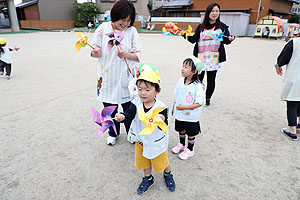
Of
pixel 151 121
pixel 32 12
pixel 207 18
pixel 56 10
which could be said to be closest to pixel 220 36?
pixel 207 18

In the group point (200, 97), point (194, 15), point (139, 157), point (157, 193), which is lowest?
point (157, 193)

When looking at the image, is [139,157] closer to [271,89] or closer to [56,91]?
[56,91]

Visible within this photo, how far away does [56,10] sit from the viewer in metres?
32.8

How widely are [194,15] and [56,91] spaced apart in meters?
28.5

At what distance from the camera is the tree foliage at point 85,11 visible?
1332 inches

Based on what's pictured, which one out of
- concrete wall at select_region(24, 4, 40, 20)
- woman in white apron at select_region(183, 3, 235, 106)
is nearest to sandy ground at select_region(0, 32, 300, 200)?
woman in white apron at select_region(183, 3, 235, 106)

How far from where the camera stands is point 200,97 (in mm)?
2293

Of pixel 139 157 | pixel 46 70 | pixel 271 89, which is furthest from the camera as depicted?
pixel 46 70

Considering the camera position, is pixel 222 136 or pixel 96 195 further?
pixel 222 136

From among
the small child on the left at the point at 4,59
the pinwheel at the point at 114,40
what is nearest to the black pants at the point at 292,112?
the pinwheel at the point at 114,40

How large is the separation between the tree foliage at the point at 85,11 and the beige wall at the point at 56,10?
111 cm

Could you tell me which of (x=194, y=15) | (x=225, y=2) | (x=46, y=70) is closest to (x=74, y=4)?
(x=194, y=15)

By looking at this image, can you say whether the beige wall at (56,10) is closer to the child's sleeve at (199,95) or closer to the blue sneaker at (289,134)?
the child's sleeve at (199,95)

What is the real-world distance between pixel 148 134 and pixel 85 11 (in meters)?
37.0
